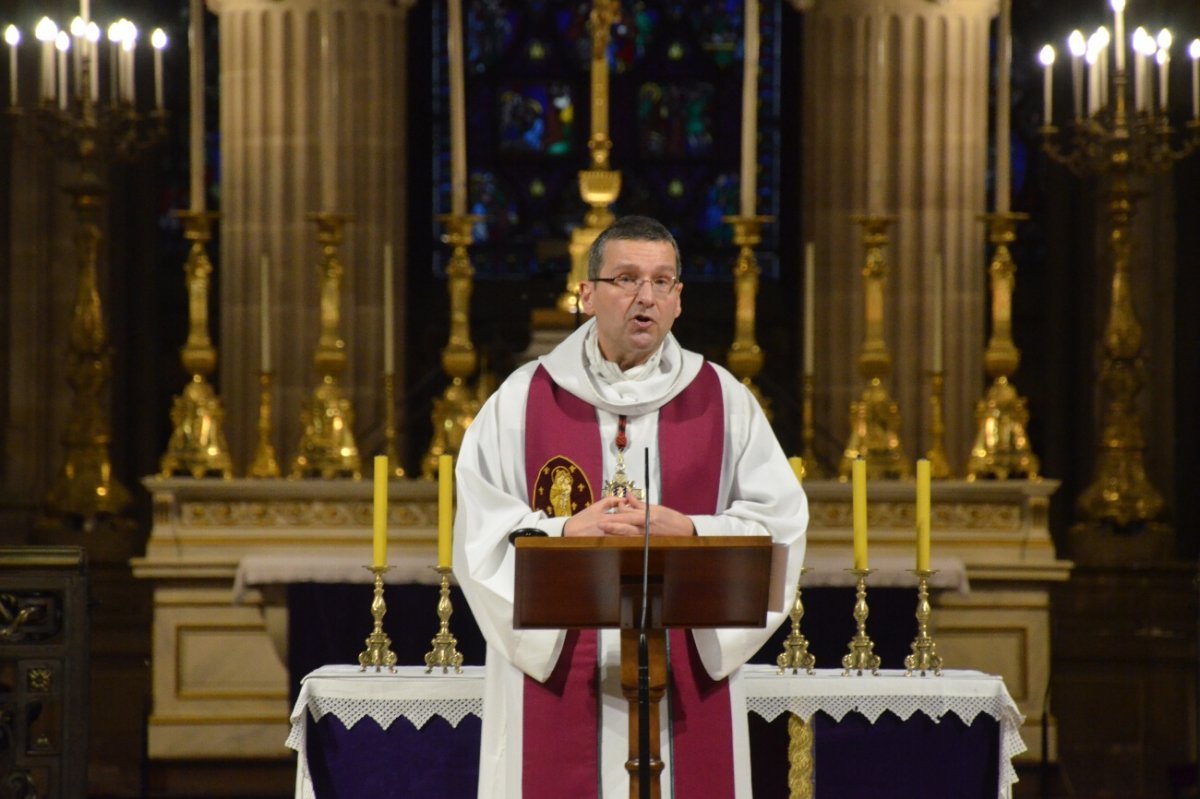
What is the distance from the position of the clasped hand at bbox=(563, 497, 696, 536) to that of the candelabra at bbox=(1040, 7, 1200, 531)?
5959 millimetres

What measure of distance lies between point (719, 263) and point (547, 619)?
41.8 feet

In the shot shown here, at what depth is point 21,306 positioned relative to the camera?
1390cm

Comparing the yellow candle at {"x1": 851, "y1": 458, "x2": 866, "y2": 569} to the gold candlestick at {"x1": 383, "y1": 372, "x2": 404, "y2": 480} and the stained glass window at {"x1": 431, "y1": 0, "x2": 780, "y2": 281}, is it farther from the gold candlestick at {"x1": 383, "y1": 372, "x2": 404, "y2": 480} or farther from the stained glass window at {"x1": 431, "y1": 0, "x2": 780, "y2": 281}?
the stained glass window at {"x1": 431, "y1": 0, "x2": 780, "y2": 281}

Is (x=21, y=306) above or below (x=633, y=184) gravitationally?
below

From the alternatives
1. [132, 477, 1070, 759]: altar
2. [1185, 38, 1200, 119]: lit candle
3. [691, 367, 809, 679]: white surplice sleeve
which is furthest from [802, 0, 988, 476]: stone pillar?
[691, 367, 809, 679]: white surplice sleeve

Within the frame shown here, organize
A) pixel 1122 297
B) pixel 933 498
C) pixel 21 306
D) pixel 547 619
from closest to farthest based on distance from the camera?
pixel 547 619 → pixel 933 498 → pixel 1122 297 → pixel 21 306

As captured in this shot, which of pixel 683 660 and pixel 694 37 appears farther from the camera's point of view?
pixel 694 37

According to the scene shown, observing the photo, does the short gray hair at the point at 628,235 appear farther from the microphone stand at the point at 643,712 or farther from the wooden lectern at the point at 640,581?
the wooden lectern at the point at 640,581

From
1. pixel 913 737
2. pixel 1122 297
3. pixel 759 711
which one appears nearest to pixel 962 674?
pixel 913 737

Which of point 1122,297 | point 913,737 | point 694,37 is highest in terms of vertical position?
point 694,37

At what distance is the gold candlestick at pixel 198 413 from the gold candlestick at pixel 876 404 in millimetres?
2517

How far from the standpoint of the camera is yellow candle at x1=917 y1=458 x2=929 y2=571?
17.0 ft

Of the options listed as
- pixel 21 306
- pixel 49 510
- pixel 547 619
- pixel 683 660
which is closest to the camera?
pixel 547 619

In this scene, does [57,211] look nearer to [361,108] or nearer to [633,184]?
[361,108]
